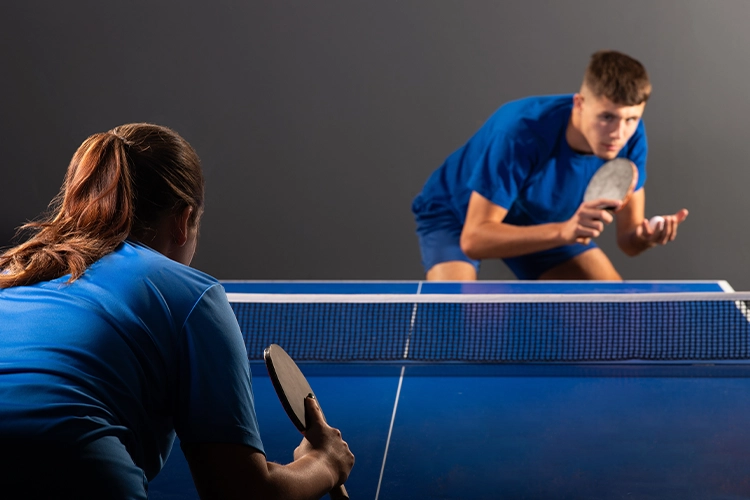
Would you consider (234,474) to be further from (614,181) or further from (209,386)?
(614,181)

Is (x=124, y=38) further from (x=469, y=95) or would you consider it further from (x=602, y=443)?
(x=602, y=443)

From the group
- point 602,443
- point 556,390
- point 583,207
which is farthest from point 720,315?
point 583,207

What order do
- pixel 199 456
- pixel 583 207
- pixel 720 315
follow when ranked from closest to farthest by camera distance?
pixel 199 456
pixel 720 315
pixel 583 207

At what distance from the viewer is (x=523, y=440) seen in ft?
7.68

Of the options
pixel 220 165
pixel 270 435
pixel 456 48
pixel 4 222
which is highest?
pixel 456 48

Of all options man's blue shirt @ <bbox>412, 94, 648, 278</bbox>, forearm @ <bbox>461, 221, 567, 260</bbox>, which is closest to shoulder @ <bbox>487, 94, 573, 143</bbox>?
man's blue shirt @ <bbox>412, 94, 648, 278</bbox>

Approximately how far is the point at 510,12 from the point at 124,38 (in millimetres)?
3158

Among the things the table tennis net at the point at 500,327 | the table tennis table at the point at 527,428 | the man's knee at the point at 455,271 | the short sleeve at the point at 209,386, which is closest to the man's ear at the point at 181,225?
the short sleeve at the point at 209,386

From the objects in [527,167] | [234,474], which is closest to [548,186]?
[527,167]

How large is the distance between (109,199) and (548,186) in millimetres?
4827

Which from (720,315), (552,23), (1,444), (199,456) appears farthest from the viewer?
(552,23)

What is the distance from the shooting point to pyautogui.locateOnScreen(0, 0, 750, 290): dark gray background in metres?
6.46

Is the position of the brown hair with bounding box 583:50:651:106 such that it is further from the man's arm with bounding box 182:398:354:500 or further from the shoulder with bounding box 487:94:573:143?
the man's arm with bounding box 182:398:354:500

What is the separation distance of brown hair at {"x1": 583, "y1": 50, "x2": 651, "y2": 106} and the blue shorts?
1137 millimetres
